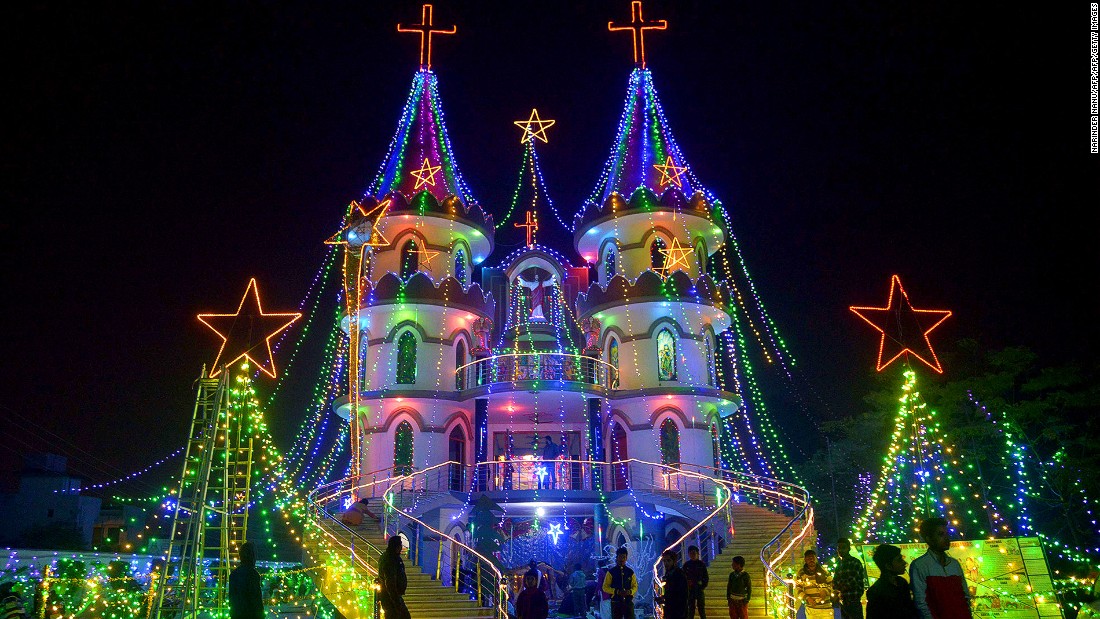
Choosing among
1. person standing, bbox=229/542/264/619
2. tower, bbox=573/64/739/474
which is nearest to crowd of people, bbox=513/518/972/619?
person standing, bbox=229/542/264/619

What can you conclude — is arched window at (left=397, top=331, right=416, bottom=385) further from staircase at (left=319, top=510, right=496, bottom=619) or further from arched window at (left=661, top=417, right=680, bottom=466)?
staircase at (left=319, top=510, right=496, bottom=619)

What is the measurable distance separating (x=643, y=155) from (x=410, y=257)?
8.94 m

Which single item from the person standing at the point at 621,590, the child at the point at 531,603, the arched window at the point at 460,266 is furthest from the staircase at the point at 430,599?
the arched window at the point at 460,266

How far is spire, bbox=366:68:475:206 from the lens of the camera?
2945cm

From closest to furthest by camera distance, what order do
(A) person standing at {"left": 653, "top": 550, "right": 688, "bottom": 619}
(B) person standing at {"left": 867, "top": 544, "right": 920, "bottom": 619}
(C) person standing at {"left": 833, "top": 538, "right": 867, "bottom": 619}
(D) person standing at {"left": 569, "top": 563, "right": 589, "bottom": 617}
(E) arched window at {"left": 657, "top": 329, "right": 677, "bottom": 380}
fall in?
1. (B) person standing at {"left": 867, "top": 544, "right": 920, "bottom": 619}
2. (C) person standing at {"left": 833, "top": 538, "right": 867, "bottom": 619}
3. (A) person standing at {"left": 653, "top": 550, "right": 688, "bottom": 619}
4. (D) person standing at {"left": 569, "top": 563, "right": 589, "bottom": 617}
5. (E) arched window at {"left": 657, "top": 329, "right": 677, "bottom": 380}

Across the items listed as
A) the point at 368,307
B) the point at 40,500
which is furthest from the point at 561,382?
the point at 40,500

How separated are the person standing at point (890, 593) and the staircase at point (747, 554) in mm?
7961

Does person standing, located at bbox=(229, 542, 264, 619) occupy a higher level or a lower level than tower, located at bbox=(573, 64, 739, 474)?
lower

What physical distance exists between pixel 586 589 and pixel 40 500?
40.0 metres

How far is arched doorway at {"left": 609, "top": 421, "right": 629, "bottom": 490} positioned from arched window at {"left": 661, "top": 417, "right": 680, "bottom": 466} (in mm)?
1324

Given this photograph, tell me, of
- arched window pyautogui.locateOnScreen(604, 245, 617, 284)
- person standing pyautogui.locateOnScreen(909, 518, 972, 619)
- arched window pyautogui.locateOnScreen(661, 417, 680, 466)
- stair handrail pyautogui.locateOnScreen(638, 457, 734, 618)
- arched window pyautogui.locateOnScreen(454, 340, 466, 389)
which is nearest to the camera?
person standing pyautogui.locateOnScreen(909, 518, 972, 619)

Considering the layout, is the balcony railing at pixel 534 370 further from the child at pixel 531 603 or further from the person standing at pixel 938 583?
the person standing at pixel 938 583

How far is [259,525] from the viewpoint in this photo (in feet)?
138

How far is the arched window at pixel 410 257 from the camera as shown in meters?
28.7
